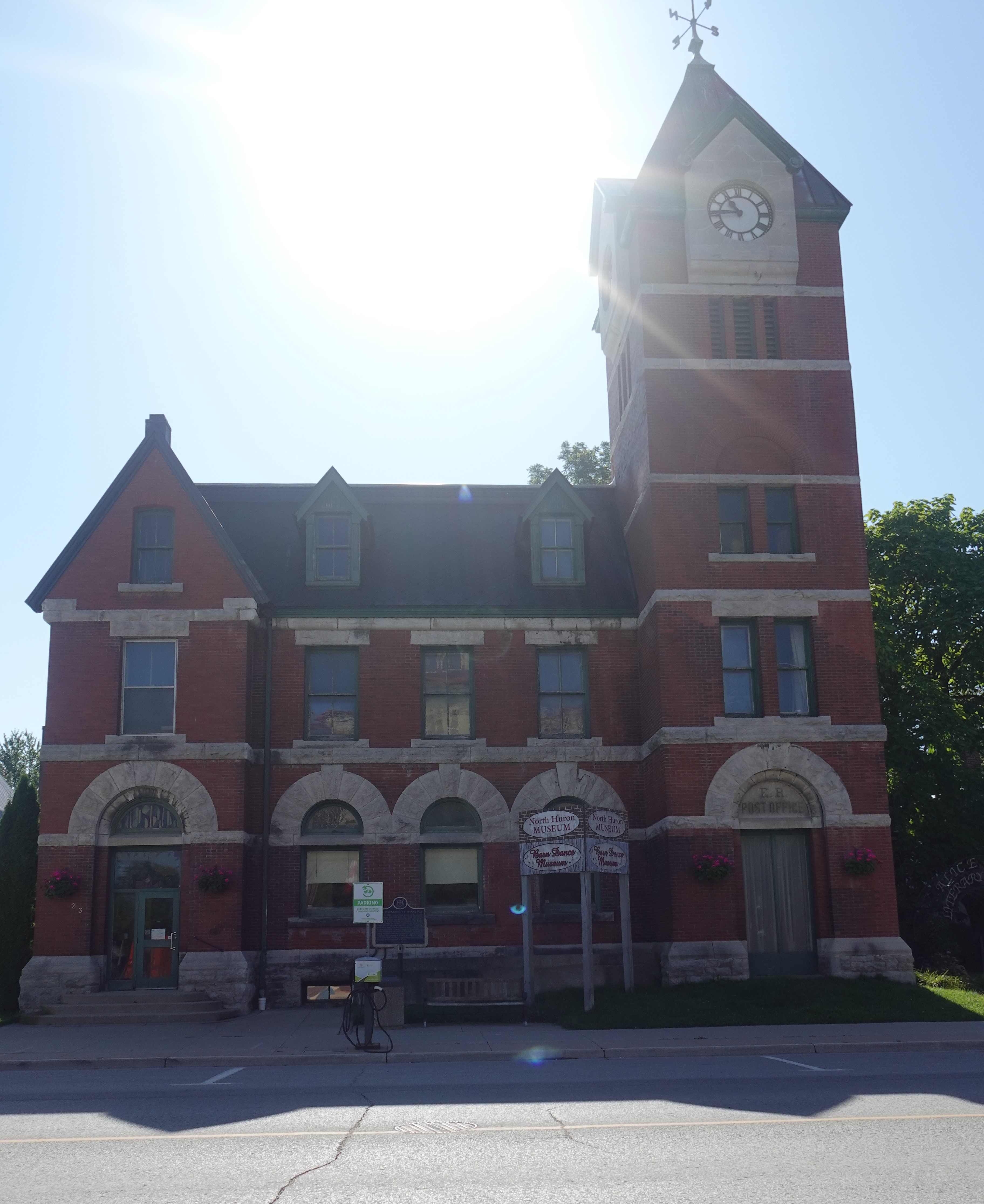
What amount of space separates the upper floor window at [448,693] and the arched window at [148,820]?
559 centimetres

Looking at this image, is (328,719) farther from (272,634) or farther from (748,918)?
(748,918)

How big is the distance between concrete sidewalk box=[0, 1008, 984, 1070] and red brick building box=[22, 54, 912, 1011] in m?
4.16

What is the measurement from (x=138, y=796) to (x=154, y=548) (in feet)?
17.3

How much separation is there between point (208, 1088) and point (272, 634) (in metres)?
13.4

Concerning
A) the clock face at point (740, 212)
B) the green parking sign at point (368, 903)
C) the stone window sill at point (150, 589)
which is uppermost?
the clock face at point (740, 212)

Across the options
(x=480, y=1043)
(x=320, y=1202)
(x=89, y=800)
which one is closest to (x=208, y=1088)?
(x=480, y=1043)

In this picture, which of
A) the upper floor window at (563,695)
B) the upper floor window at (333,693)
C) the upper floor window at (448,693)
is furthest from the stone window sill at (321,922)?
the upper floor window at (563,695)

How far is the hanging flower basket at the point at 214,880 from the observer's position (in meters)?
23.3

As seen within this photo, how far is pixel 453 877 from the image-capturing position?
25.2 meters

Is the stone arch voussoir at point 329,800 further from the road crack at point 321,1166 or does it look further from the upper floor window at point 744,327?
the road crack at point 321,1166

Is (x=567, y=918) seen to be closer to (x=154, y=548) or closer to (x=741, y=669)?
(x=741, y=669)

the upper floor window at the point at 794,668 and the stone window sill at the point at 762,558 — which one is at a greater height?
the stone window sill at the point at 762,558

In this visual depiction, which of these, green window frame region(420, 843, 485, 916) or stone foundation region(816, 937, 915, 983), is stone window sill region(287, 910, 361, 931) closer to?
green window frame region(420, 843, 485, 916)

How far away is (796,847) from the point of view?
24.1 meters
